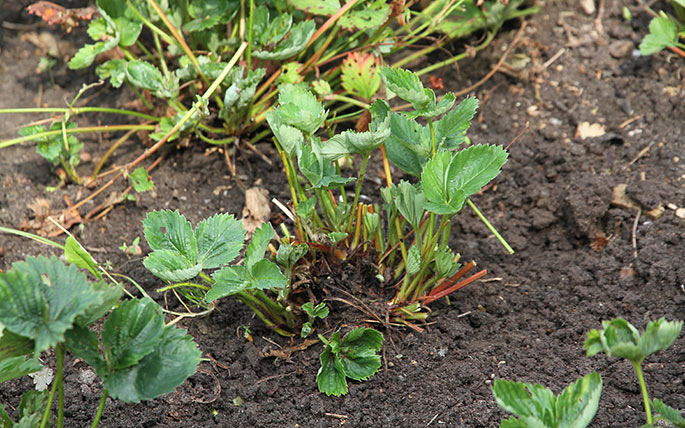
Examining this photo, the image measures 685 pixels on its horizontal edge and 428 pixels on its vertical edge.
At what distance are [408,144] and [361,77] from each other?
1.47 ft

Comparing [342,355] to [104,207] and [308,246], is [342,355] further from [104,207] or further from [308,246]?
[104,207]

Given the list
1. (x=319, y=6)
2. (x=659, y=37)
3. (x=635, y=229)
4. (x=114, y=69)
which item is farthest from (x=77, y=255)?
(x=659, y=37)

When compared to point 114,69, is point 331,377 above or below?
below

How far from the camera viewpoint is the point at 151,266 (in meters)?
1.23

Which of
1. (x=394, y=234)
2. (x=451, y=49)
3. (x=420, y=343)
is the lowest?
(x=420, y=343)

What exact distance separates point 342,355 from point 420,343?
0.66 feet

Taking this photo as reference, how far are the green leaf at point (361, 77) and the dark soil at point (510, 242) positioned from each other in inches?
14.1

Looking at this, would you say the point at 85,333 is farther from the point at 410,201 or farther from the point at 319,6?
the point at 319,6

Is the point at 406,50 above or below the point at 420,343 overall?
above

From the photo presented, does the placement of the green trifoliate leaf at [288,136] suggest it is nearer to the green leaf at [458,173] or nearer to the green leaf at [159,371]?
the green leaf at [458,173]

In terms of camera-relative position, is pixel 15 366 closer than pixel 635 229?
Yes

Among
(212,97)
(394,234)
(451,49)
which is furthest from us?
(451,49)

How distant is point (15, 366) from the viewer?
1150 mm

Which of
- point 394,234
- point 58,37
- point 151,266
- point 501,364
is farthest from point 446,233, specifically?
point 58,37
